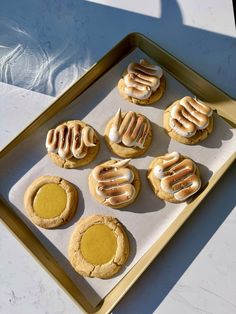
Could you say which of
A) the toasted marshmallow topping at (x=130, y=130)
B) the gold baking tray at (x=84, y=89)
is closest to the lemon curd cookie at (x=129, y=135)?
the toasted marshmallow topping at (x=130, y=130)

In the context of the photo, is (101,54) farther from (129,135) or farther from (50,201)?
(50,201)

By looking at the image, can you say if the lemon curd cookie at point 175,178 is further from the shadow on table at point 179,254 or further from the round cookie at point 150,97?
the round cookie at point 150,97

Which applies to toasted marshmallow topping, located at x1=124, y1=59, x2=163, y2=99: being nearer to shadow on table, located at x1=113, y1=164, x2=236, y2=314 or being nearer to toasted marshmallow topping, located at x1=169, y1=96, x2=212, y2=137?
toasted marshmallow topping, located at x1=169, y1=96, x2=212, y2=137

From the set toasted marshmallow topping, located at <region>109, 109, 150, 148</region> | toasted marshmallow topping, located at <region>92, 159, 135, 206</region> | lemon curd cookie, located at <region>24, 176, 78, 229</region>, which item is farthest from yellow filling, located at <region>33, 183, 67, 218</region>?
toasted marshmallow topping, located at <region>109, 109, 150, 148</region>

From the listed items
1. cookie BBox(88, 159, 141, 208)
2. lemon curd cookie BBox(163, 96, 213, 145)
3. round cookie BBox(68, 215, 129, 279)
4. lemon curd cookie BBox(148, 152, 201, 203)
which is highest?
lemon curd cookie BBox(163, 96, 213, 145)

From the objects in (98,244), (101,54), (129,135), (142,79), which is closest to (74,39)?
(101,54)

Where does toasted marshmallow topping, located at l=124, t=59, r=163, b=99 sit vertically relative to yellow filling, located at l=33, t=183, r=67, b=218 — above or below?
above
